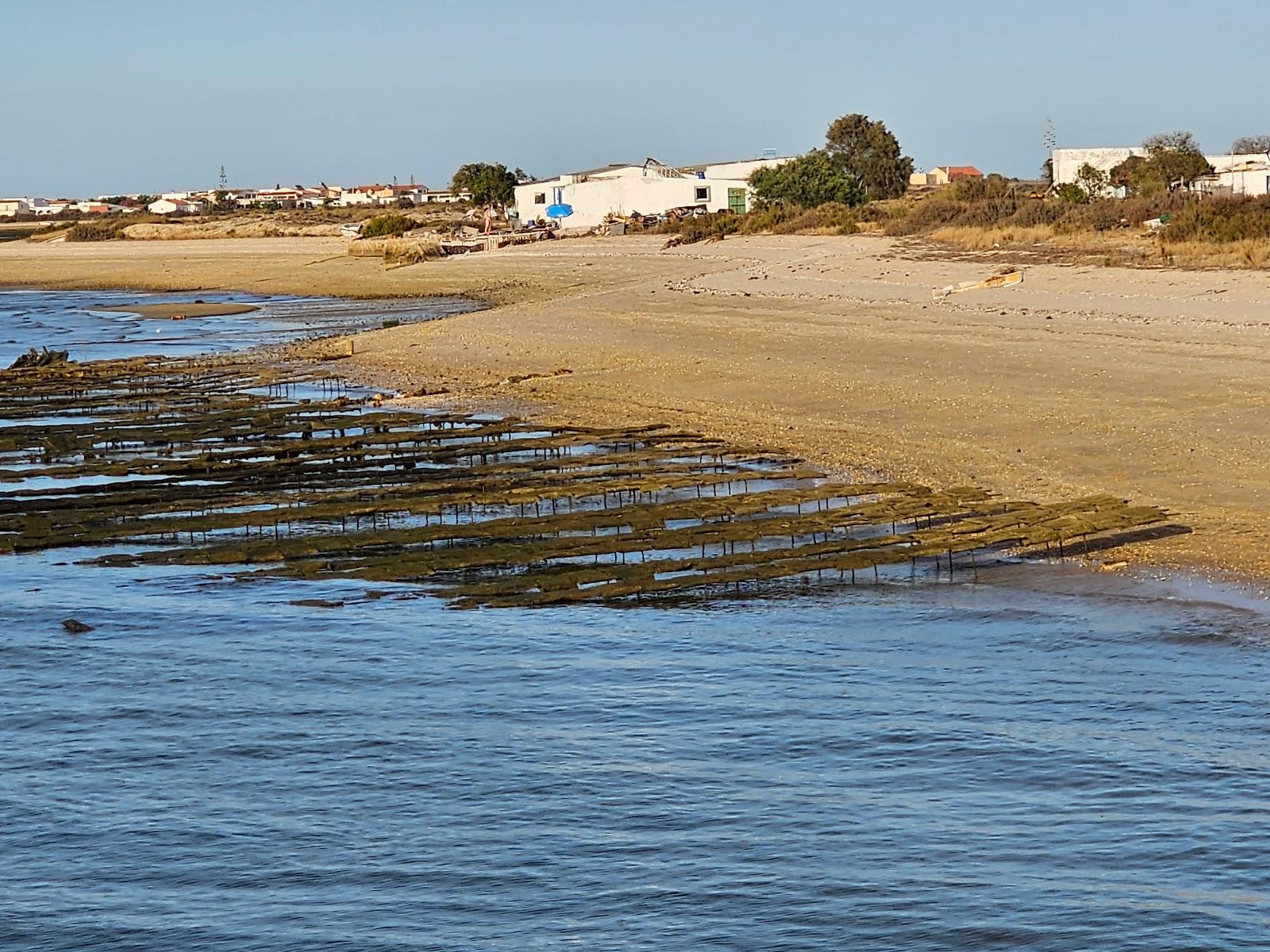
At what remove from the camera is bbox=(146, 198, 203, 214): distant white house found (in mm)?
139812

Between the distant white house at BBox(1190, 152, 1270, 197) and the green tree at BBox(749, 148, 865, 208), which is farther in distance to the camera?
the green tree at BBox(749, 148, 865, 208)

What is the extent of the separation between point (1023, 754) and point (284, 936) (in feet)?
12.1

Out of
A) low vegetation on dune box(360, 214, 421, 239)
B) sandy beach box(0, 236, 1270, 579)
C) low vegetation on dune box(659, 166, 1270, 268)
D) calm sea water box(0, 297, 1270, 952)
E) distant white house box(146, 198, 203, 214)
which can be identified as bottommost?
calm sea water box(0, 297, 1270, 952)

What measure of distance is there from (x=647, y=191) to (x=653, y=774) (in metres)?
72.4

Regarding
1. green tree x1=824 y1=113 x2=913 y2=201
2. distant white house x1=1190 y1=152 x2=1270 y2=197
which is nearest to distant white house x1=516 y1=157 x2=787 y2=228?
green tree x1=824 y1=113 x2=913 y2=201

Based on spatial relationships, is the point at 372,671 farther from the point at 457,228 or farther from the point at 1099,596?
the point at 457,228

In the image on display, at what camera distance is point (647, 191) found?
259 feet

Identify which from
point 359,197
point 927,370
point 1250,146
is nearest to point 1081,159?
point 1250,146

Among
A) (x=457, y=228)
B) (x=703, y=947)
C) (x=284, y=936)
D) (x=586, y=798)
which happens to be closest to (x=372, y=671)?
(x=586, y=798)

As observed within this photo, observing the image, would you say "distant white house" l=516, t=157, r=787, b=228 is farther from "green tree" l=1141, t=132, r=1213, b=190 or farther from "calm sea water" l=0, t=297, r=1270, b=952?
"calm sea water" l=0, t=297, r=1270, b=952

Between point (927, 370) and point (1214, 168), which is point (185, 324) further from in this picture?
point (1214, 168)

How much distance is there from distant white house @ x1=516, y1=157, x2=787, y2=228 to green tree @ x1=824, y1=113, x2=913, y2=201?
2907 mm

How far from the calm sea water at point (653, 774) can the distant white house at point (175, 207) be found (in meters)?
131

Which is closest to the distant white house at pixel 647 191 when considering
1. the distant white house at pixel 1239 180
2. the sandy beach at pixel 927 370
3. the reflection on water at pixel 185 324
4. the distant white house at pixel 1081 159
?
the distant white house at pixel 1081 159
